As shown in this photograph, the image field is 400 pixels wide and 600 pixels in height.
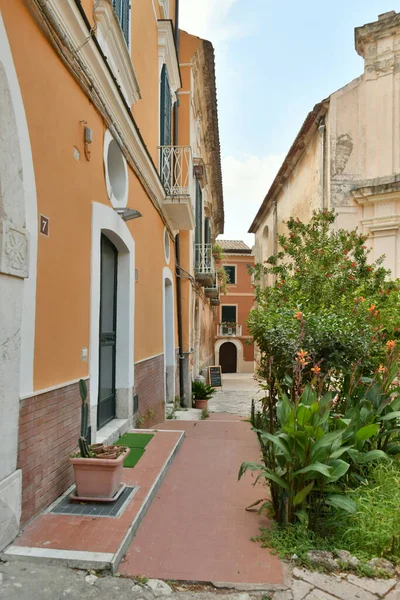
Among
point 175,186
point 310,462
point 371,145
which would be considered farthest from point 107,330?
point 371,145

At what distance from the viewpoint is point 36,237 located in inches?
128

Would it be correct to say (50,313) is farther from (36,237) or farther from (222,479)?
(222,479)

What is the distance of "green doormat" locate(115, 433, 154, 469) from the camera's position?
4.63m

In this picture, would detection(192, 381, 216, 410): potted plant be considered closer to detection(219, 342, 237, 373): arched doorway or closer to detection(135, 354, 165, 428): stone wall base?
detection(135, 354, 165, 428): stone wall base

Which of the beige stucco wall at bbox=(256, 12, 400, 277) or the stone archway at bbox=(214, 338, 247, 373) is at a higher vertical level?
the beige stucco wall at bbox=(256, 12, 400, 277)

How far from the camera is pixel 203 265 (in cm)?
1402

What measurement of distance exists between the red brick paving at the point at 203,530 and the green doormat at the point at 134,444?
41 centimetres

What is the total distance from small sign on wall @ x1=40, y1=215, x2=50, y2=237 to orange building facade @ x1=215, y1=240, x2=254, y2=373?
28.6 m

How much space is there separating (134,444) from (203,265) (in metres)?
9.24

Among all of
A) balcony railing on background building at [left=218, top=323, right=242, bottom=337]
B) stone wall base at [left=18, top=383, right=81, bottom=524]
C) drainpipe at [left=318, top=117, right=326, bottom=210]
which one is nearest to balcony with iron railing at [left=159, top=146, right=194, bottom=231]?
drainpipe at [left=318, top=117, right=326, bottom=210]

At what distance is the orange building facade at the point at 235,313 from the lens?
106ft

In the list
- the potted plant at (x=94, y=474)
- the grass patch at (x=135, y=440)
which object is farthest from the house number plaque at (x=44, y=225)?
the grass patch at (x=135, y=440)

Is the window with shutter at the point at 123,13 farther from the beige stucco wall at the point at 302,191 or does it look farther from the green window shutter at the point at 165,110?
the beige stucco wall at the point at 302,191

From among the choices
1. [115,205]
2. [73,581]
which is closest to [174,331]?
[115,205]
